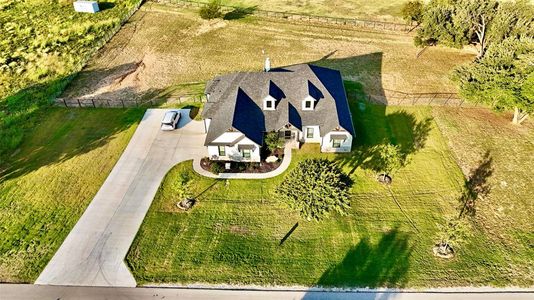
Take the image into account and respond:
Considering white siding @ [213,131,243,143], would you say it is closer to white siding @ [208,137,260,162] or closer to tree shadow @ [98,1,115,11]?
white siding @ [208,137,260,162]

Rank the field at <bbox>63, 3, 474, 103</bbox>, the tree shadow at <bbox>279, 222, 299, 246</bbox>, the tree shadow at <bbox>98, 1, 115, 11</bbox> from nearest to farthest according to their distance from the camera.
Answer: the tree shadow at <bbox>279, 222, 299, 246</bbox> < the field at <bbox>63, 3, 474, 103</bbox> < the tree shadow at <bbox>98, 1, 115, 11</bbox>

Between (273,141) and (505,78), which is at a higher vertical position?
(505,78)

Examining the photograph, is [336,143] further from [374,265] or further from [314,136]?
[374,265]

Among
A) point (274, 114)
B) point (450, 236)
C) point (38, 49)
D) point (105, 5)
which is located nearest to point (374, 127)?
point (274, 114)

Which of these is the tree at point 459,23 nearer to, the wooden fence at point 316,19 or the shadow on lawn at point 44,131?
the wooden fence at point 316,19

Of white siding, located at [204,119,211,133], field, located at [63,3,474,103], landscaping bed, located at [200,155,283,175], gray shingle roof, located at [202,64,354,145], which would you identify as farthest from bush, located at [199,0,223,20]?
landscaping bed, located at [200,155,283,175]
